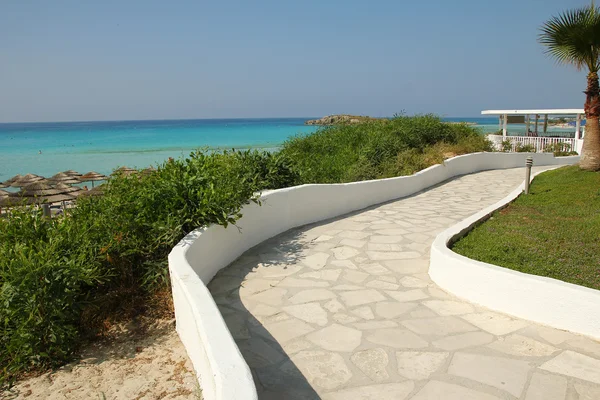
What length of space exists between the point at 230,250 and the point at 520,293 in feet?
11.2

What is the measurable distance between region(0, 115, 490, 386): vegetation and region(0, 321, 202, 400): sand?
0.20 meters

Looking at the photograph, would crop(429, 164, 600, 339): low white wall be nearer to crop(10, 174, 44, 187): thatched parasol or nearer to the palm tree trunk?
the palm tree trunk

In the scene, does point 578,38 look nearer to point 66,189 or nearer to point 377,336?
point 377,336

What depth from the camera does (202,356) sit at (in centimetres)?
300

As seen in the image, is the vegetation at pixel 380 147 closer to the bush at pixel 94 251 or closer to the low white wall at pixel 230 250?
the low white wall at pixel 230 250

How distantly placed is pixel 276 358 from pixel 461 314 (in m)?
1.88

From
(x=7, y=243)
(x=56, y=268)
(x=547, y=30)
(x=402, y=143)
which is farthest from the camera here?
(x=402, y=143)

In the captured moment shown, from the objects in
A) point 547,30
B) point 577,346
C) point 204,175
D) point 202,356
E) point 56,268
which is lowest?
point 577,346

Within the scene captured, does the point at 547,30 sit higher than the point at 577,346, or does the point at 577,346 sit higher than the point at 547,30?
the point at 547,30

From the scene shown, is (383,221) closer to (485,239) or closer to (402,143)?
(485,239)

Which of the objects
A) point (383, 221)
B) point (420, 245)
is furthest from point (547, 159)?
point (420, 245)

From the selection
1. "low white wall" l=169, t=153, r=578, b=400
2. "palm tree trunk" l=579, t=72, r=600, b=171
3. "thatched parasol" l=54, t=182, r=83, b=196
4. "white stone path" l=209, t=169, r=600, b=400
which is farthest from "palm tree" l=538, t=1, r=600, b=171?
"thatched parasol" l=54, t=182, r=83, b=196

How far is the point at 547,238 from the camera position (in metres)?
5.69

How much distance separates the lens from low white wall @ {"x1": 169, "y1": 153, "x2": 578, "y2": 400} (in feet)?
8.50
